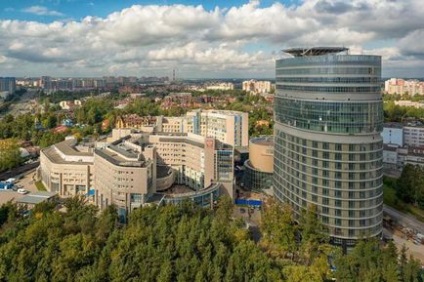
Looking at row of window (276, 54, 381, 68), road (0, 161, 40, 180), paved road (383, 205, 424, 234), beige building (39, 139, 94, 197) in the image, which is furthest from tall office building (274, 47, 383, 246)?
road (0, 161, 40, 180)

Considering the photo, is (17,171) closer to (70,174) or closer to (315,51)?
(70,174)

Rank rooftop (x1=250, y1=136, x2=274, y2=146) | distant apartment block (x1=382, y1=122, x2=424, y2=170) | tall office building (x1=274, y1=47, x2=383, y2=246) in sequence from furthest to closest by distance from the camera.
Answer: distant apartment block (x1=382, y1=122, x2=424, y2=170), rooftop (x1=250, y1=136, x2=274, y2=146), tall office building (x1=274, y1=47, x2=383, y2=246)

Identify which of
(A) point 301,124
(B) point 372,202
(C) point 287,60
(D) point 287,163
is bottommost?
(B) point 372,202

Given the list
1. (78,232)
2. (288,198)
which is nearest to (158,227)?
(78,232)

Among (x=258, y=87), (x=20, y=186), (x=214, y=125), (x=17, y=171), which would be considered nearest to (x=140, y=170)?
(x=20, y=186)

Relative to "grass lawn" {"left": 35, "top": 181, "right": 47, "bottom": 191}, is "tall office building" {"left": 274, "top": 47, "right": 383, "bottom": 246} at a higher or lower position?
higher

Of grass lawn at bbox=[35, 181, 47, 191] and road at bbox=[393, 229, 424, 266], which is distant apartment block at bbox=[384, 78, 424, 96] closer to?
road at bbox=[393, 229, 424, 266]

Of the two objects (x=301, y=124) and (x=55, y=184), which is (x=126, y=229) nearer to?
(x=301, y=124)
